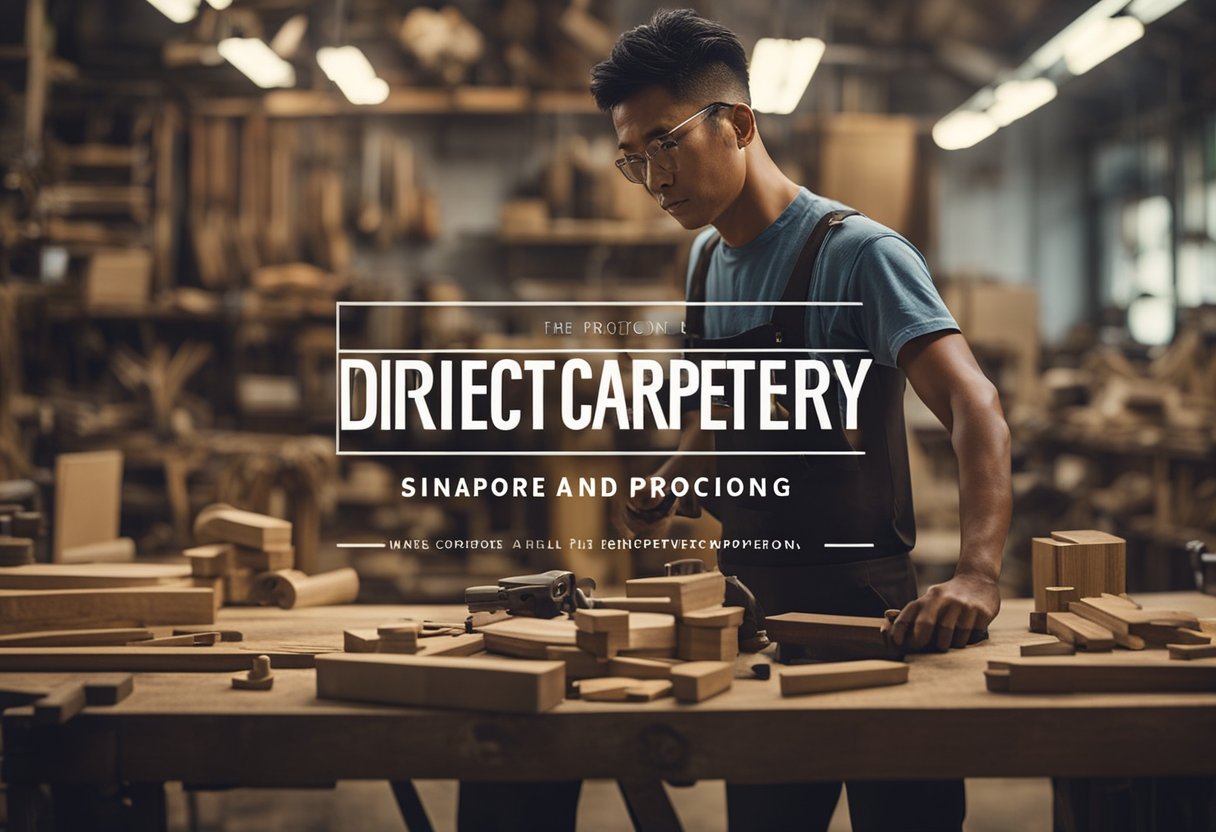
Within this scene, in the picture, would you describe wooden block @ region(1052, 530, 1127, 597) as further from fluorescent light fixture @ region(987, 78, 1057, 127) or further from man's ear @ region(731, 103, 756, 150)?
fluorescent light fixture @ region(987, 78, 1057, 127)

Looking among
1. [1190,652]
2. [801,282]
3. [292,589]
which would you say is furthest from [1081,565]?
[292,589]

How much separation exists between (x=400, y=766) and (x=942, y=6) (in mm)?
7475

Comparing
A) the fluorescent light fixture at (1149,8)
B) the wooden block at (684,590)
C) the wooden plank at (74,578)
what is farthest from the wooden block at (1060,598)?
the fluorescent light fixture at (1149,8)

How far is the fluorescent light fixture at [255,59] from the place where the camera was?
16.5ft

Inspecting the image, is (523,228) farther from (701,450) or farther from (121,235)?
(701,450)

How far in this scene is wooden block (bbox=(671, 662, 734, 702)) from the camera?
1.50 meters

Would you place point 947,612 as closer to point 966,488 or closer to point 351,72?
point 966,488

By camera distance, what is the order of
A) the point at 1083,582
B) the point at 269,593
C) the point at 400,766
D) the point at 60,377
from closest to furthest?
the point at 400,766 < the point at 1083,582 < the point at 269,593 < the point at 60,377

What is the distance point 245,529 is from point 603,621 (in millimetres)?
874

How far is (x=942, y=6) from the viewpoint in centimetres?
766

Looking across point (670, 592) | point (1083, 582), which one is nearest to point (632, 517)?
point (670, 592)

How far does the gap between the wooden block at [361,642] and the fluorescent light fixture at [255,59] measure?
13.3ft

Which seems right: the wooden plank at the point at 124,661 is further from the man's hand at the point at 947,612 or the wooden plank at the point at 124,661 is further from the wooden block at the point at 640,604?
the man's hand at the point at 947,612

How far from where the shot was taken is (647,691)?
1.51 m
